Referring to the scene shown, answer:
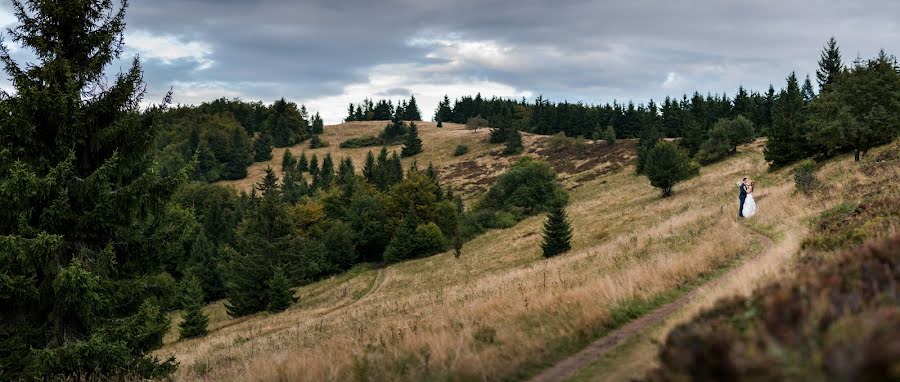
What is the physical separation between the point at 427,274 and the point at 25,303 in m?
35.9

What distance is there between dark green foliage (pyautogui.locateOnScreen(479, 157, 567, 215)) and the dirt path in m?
63.8

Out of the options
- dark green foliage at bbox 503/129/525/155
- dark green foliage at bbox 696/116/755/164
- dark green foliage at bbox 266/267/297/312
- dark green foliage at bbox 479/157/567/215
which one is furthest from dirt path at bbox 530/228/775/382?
dark green foliage at bbox 503/129/525/155

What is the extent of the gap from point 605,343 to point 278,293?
37.8m

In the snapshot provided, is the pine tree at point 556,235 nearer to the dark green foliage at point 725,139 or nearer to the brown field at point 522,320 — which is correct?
the brown field at point 522,320

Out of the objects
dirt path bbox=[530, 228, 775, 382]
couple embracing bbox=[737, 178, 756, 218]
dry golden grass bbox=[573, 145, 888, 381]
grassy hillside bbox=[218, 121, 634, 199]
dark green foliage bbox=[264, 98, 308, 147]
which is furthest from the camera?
dark green foliage bbox=[264, 98, 308, 147]

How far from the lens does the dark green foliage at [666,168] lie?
56625mm

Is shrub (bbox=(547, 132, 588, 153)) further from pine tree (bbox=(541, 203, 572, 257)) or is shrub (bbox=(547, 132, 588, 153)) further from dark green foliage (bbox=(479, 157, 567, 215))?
pine tree (bbox=(541, 203, 572, 257))

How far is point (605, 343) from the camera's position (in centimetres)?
735

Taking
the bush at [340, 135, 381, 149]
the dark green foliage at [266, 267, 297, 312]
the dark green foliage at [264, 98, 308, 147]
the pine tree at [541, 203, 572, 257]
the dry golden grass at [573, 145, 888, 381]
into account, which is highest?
the dark green foliage at [264, 98, 308, 147]

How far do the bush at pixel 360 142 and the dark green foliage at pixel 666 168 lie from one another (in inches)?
4577

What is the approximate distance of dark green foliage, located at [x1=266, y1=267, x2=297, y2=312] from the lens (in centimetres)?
4097

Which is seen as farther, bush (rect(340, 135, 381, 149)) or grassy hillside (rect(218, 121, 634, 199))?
bush (rect(340, 135, 381, 149))

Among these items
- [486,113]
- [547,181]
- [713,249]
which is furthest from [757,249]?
[486,113]

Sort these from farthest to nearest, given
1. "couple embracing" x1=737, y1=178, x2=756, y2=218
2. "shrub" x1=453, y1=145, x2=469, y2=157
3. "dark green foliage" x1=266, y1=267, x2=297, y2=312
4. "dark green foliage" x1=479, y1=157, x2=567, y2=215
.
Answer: "shrub" x1=453, y1=145, x2=469, y2=157 → "dark green foliage" x1=479, y1=157, x2=567, y2=215 → "dark green foliage" x1=266, y1=267, x2=297, y2=312 → "couple embracing" x1=737, y1=178, x2=756, y2=218
